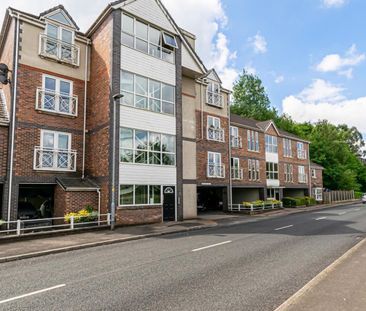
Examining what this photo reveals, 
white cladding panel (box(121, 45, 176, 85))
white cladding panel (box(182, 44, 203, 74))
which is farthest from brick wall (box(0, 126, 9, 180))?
white cladding panel (box(182, 44, 203, 74))

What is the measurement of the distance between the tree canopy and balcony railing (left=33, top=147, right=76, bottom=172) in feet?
151

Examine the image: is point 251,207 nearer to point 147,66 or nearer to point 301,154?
point 147,66

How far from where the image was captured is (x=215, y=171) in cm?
2650

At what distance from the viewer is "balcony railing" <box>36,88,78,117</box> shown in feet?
55.6

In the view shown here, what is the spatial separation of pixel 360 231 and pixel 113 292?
13.3 metres

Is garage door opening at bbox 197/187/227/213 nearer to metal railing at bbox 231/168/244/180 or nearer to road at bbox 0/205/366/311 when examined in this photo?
metal railing at bbox 231/168/244/180

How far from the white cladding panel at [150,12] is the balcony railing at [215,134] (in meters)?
9.07

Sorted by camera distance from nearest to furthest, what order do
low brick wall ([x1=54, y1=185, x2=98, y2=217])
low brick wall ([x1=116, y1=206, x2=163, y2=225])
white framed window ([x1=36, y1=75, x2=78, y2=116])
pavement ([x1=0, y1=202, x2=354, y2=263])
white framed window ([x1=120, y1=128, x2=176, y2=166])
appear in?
pavement ([x1=0, y1=202, x2=354, y2=263]) < low brick wall ([x1=54, y1=185, x2=98, y2=217]) < low brick wall ([x1=116, y1=206, x2=163, y2=225]) < white framed window ([x1=36, y1=75, x2=78, y2=116]) < white framed window ([x1=120, y1=128, x2=176, y2=166])

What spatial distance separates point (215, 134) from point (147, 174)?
10.3m

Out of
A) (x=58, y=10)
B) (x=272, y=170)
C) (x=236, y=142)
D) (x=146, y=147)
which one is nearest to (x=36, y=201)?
(x=146, y=147)

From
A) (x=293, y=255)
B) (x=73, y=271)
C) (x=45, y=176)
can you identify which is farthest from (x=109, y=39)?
(x=293, y=255)

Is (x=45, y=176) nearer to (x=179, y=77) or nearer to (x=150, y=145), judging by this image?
(x=150, y=145)

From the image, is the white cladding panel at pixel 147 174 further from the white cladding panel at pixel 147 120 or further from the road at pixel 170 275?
the road at pixel 170 275

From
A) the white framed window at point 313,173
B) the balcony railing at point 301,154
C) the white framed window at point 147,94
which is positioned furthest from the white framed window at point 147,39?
the white framed window at point 313,173
